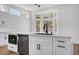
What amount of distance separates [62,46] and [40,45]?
0.26 metres

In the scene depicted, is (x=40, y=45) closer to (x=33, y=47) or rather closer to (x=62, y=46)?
(x=33, y=47)

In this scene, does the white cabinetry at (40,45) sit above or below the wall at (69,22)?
below

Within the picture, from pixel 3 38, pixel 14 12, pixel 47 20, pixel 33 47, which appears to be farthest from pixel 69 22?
pixel 3 38

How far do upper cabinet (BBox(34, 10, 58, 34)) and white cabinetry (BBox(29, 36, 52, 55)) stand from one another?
119 millimetres

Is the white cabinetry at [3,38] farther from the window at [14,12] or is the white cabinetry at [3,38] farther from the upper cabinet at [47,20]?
the upper cabinet at [47,20]

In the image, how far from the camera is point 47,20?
105cm

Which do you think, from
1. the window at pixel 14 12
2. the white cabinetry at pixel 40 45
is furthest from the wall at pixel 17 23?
the white cabinetry at pixel 40 45

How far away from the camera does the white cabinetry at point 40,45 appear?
1130 mm

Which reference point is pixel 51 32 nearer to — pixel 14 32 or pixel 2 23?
pixel 14 32

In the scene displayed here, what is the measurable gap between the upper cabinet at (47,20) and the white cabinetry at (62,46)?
12cm

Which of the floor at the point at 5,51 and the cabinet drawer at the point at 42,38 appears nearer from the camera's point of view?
the floor at the point at 5,51

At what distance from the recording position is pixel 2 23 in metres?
1.01
